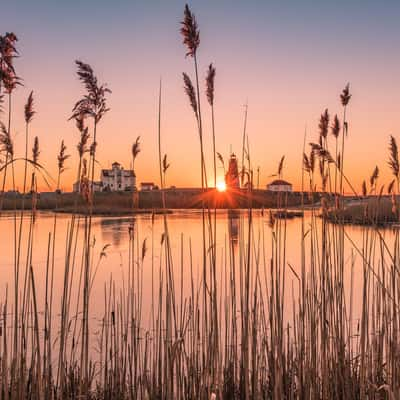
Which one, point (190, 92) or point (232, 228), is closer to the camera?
point (190, 92)

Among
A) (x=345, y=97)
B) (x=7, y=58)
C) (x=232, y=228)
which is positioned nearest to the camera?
(x=7, y=58)

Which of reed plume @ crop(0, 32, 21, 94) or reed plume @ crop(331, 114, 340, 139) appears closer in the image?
reed plume @ crop(0, 32, 21, 94)

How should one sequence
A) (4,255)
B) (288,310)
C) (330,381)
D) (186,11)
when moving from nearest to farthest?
(186,11) < (330,381) < (288,310) < (4,255)

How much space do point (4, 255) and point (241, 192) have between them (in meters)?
11.6

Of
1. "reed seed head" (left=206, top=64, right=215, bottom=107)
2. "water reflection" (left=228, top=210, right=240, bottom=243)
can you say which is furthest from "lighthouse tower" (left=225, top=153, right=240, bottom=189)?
"reed seed head" (left=206, top=64, right=215, bottom=107)

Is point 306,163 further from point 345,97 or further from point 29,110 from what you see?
point 29,110

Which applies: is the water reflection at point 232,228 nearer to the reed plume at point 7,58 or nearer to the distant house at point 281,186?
the distant house at point 281,186

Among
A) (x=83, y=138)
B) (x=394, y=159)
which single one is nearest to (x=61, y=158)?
(x=83, y=138)

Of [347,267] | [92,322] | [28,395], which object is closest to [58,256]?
[92,322]

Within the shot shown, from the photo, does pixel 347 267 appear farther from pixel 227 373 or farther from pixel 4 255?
pixel 4 255

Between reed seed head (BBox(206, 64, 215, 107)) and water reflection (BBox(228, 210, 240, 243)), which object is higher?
reed seed head (BBox(206, 64, 215, 107))

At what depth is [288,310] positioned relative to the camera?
23.5 ft

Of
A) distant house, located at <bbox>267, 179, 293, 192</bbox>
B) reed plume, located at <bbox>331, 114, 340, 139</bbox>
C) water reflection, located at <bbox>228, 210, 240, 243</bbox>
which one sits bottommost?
water reflection, located at <bbox>228, 210, 240, 243</bbox>

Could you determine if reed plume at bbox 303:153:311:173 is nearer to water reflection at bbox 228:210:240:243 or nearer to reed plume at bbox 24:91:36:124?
water reflection at bbox 228:210:240:243
